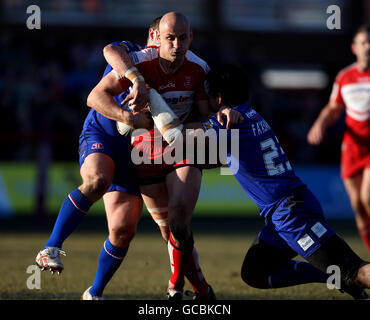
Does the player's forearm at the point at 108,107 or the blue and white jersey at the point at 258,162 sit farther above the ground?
the player's forearm at the point at 108,107

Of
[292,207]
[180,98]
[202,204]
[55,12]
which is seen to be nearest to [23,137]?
[202,204]

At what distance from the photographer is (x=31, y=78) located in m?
13.6

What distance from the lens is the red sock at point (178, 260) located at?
510cm

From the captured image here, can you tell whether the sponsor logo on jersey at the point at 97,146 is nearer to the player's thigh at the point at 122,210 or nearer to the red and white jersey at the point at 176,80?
the player's thigh at the point at 122,210

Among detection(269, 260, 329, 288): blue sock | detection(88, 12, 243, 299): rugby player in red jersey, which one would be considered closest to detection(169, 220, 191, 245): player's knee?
detection(88, 12, 243, 299): rugby player in red jersey

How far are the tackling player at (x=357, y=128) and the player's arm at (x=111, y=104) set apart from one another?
10.1 ft

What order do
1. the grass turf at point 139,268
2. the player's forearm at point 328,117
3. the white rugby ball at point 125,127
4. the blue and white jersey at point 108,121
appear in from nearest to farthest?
the white rugby ball at point 125,127 < the blue and white jersey at point 108,121 < the grass turf at point 139,268 < the player's forearm at point 328,117

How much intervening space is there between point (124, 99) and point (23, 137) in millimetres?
7656

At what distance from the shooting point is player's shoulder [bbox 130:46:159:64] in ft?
16.5

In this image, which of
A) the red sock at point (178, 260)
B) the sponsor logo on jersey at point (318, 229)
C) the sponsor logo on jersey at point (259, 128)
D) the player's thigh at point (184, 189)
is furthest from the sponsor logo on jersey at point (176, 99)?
the sponsor logo on jersey at point (318, 229)

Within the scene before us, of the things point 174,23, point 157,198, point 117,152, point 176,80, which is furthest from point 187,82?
point 157,198

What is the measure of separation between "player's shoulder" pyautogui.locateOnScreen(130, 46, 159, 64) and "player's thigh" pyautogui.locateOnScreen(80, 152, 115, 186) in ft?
2.45

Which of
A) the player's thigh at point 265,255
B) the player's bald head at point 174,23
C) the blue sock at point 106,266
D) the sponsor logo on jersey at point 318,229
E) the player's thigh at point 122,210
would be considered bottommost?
the blue sock at point 106,266
